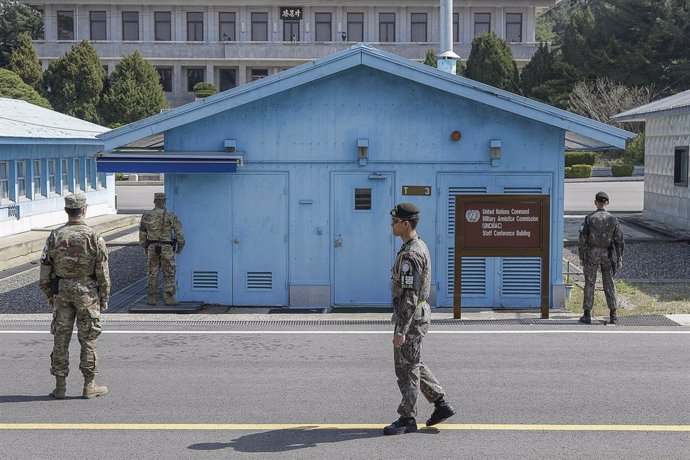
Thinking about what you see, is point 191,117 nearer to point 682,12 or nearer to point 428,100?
point 428,100

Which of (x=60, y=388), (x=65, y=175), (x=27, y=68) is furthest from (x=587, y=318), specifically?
(x=27, y=68)

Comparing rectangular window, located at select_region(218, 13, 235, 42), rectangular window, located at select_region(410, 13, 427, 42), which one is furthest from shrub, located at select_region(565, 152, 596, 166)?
rectangular window, located at select_region(218, 13, 235, 42)

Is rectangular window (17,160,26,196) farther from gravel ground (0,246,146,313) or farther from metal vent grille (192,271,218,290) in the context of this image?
metal vent grille (192,271,218,290)

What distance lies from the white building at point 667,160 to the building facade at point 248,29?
41985 millimetres

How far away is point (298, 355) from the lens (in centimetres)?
1177

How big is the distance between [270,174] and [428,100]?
278 cm

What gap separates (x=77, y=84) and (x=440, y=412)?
5334 centimetres

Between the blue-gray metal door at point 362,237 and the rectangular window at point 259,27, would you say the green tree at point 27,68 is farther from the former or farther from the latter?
the blue-gray metal door at point 362,237

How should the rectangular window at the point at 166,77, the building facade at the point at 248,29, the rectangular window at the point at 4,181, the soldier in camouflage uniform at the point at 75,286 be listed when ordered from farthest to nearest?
the rectangular window at the point at 166,77, the building facade at the point at 248,29, the rectangular window at the point at 4,181, the soldier in camouflage uniform at the point at 75,286

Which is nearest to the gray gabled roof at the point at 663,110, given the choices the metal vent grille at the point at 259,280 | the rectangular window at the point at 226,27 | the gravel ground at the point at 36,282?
the metal vent grille at the point at 259,280

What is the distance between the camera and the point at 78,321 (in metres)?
9.64

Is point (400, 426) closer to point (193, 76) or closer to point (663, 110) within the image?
point (663, 110)

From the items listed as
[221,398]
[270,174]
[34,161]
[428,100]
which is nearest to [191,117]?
[270,174]

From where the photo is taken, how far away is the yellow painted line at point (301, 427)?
858 cm
